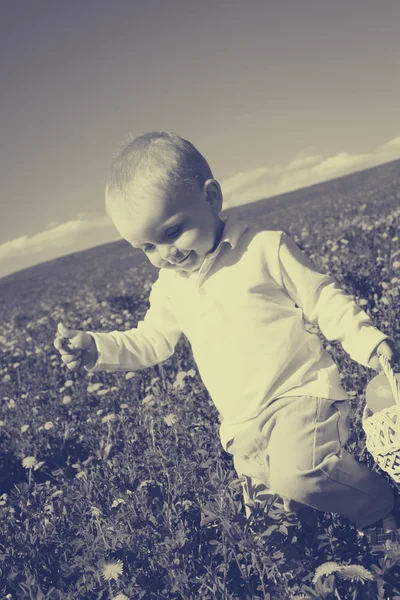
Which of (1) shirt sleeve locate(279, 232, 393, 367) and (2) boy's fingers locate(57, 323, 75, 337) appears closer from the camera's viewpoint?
(1) shirt sleeve locate(279, 232, 393, 367)

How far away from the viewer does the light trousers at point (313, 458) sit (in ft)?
8.32

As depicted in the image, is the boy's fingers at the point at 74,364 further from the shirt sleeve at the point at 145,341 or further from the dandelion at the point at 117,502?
the dandelion at the point at 117,502

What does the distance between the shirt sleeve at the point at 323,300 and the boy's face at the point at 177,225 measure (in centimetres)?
36

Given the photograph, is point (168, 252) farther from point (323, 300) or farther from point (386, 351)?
point (386, 351)

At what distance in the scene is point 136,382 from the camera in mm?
5922

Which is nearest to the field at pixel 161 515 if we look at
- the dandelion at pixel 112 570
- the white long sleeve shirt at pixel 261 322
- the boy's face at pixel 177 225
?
the dandelion at pixel 112 570

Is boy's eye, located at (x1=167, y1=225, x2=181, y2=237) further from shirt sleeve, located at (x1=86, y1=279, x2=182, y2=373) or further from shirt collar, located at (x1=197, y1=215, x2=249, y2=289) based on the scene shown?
shirt sleeve, located at (x1=86, y1=279, x2=182, y2=373)

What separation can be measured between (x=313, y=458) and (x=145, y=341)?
118 cm

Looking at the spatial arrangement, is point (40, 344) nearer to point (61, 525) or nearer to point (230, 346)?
point (61, 525)

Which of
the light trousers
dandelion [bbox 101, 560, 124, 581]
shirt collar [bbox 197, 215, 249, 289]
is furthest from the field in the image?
shirt collar [bbox 197, 215, 249, 289]

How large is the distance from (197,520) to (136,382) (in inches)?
115

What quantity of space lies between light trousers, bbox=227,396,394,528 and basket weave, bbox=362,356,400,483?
0.28m

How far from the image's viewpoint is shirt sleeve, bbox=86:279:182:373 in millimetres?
3104

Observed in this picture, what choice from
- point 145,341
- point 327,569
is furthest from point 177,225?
point 327,569
